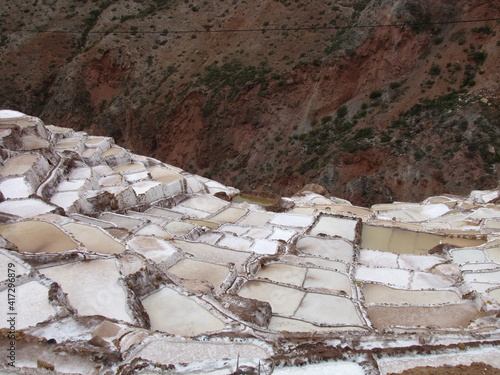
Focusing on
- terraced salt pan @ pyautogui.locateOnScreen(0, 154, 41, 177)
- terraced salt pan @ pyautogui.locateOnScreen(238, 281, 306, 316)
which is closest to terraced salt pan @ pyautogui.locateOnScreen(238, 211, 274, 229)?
terraced salt pan @ pyautogui.locateOnScreen(238, 281, 306, 316)

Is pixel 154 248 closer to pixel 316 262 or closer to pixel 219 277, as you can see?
pixel 219 277

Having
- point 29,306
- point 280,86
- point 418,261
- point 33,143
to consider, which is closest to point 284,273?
point 418,261

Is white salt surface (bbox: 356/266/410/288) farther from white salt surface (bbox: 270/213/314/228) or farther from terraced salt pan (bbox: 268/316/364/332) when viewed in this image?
white salt surface (bbox: 270/213/314/228)

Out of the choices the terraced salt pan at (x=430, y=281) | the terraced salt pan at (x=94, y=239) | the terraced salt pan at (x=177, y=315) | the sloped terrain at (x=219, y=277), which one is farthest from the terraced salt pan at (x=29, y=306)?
the terraced salt pan at (x=430, y=281)

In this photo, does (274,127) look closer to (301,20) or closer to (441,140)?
(301,20)

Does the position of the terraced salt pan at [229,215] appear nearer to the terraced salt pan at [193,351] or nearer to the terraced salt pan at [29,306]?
the terraced salt pan at [29,306]
